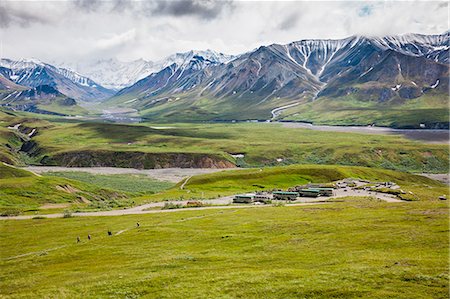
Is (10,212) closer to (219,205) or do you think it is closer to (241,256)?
(219,205)

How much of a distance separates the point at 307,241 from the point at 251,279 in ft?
59.5

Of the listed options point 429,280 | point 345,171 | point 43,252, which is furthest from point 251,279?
point 345,171

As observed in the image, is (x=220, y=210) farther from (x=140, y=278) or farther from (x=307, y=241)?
(x=140, y=278)

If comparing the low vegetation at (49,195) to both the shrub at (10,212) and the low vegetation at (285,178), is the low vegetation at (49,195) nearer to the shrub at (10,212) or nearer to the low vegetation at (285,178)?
the shrub at (10,212)

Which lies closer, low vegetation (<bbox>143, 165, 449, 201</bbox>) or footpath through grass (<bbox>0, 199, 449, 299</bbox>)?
footpath through grass (<bbox>0, 199, 449, 299</bbox>)

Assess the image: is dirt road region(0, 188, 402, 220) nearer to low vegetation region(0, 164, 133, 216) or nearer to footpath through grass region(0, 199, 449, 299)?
low vegetation region(0, 164, 133, 216)

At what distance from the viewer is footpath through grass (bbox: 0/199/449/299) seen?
3678 cm

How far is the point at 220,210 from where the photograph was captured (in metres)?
93.8

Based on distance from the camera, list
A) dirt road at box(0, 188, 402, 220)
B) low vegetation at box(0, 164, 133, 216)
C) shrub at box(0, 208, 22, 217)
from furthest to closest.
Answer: low vegetation at box(0, 164, 133, 216)
shrub at box(0, 208, 22, 217)
dirt road at box(0, 188, 402, 220)

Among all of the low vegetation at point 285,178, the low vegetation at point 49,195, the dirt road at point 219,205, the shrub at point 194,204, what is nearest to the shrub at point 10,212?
the low vegetation at point 49,195

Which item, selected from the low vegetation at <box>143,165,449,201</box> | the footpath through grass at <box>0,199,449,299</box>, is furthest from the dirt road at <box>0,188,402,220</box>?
the low vegetation at <box>143,165,449,201</box>

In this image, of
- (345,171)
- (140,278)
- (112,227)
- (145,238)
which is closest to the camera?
(140,278)

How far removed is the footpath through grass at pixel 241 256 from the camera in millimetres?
36781

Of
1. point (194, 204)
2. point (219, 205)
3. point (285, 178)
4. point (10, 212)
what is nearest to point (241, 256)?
point (219, 205)
